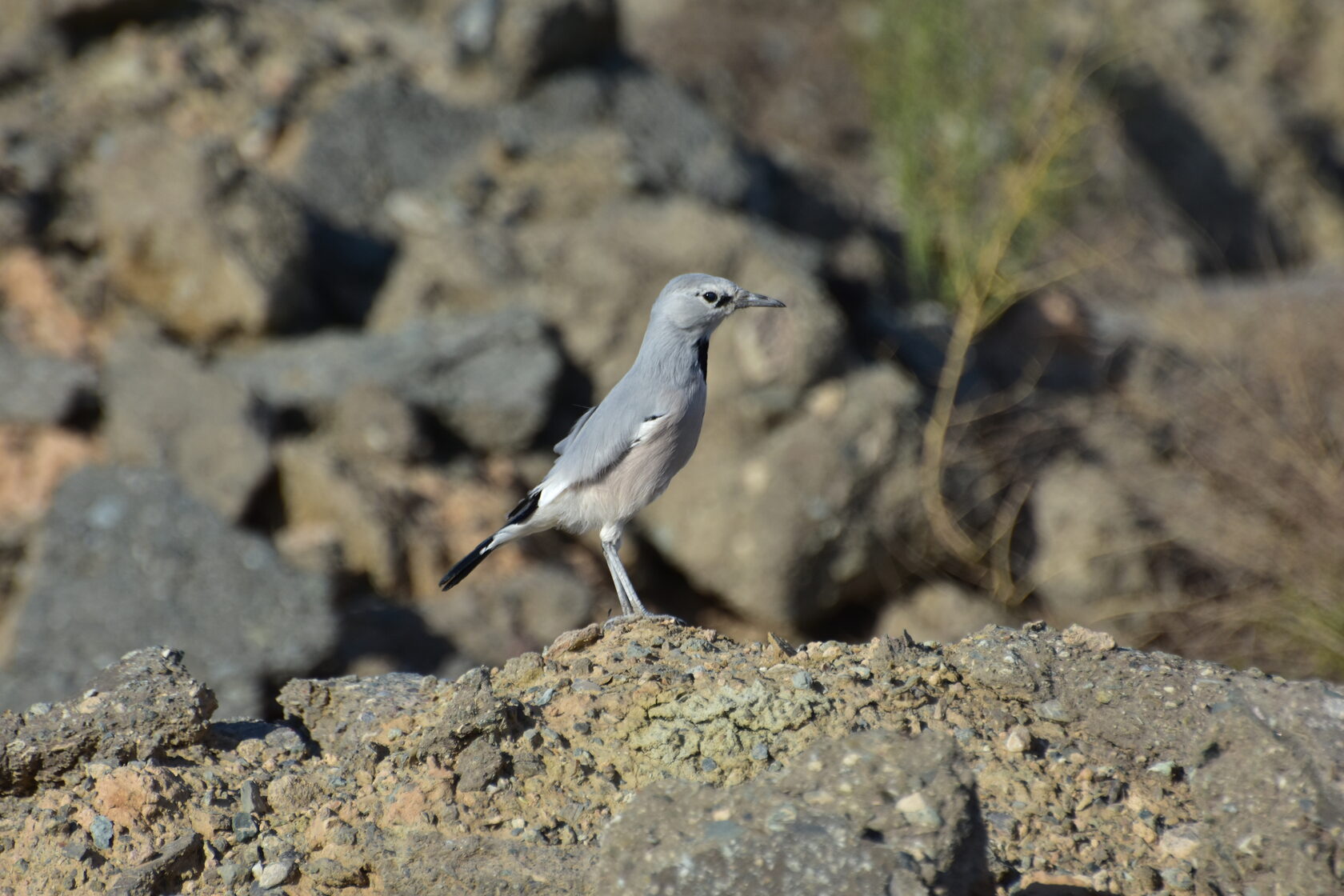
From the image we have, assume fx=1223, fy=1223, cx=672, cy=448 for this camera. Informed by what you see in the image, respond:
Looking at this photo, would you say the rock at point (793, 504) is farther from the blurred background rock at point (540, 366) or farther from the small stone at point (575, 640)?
the small stone at point (575, 640)

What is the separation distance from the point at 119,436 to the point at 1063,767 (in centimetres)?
707

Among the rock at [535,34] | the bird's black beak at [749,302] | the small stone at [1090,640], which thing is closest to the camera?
the small stone at [1090,640]

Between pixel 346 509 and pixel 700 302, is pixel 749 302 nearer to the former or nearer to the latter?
pixel 700 302

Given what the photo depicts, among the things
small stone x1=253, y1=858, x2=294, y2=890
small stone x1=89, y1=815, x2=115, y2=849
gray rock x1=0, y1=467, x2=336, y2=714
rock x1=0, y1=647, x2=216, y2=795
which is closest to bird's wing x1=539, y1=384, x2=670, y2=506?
rock x1=0, y1=647, x2=216, y2=795

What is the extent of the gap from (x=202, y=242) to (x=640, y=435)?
602 cm

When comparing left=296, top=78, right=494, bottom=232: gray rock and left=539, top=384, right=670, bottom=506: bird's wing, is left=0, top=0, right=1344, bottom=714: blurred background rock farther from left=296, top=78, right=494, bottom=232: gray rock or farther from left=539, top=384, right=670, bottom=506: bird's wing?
left=539, top=384, right=670, bottom=506: bird's wing

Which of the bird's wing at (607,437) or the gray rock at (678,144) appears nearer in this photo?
the bird's wing at (607,437)

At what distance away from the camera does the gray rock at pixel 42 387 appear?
8.54 meters

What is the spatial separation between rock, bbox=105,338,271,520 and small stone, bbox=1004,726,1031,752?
6.07 meters

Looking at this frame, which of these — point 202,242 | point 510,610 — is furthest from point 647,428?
point 202,242

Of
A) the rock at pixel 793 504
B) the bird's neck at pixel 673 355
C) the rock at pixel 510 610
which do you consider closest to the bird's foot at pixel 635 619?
the bird's neck at pixel 673 355

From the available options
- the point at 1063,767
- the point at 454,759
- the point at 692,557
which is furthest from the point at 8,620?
the point at 1063,767

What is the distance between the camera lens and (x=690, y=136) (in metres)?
11.6

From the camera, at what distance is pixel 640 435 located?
4.61 meters
